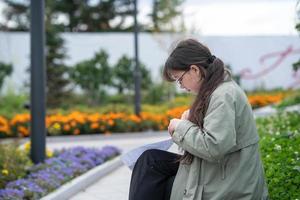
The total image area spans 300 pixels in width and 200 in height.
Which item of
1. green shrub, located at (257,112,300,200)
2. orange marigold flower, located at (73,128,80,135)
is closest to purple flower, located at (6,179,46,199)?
green shrub, located at (257,112,300,200)

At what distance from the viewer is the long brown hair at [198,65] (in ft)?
9.17

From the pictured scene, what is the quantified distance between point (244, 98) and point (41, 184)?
3.23 meters

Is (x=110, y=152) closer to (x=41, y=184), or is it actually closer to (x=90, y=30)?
(x=41, y=184)

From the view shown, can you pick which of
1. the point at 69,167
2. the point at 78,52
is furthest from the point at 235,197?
the point at 78,52

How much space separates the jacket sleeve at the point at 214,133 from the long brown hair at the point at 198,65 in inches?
3.0

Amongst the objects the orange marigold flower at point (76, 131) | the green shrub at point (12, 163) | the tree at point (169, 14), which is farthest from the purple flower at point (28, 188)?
the tree at point (169, 14)

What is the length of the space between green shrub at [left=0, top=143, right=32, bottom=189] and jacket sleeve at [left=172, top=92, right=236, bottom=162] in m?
3.45

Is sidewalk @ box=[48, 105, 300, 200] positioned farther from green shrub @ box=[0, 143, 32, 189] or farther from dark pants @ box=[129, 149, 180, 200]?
dark pants @ box=[129, 149, 180, 200]

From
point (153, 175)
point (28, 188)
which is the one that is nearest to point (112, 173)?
point (28, 188)

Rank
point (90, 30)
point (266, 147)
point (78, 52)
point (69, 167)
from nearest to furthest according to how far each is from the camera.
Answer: point (266, 147) → point (69, 167) → point (78, 52) → point (90, 30)

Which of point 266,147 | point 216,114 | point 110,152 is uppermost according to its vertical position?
point 216,114

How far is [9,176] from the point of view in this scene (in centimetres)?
595

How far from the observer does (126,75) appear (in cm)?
2000

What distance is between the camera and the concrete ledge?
5422 millimetres
